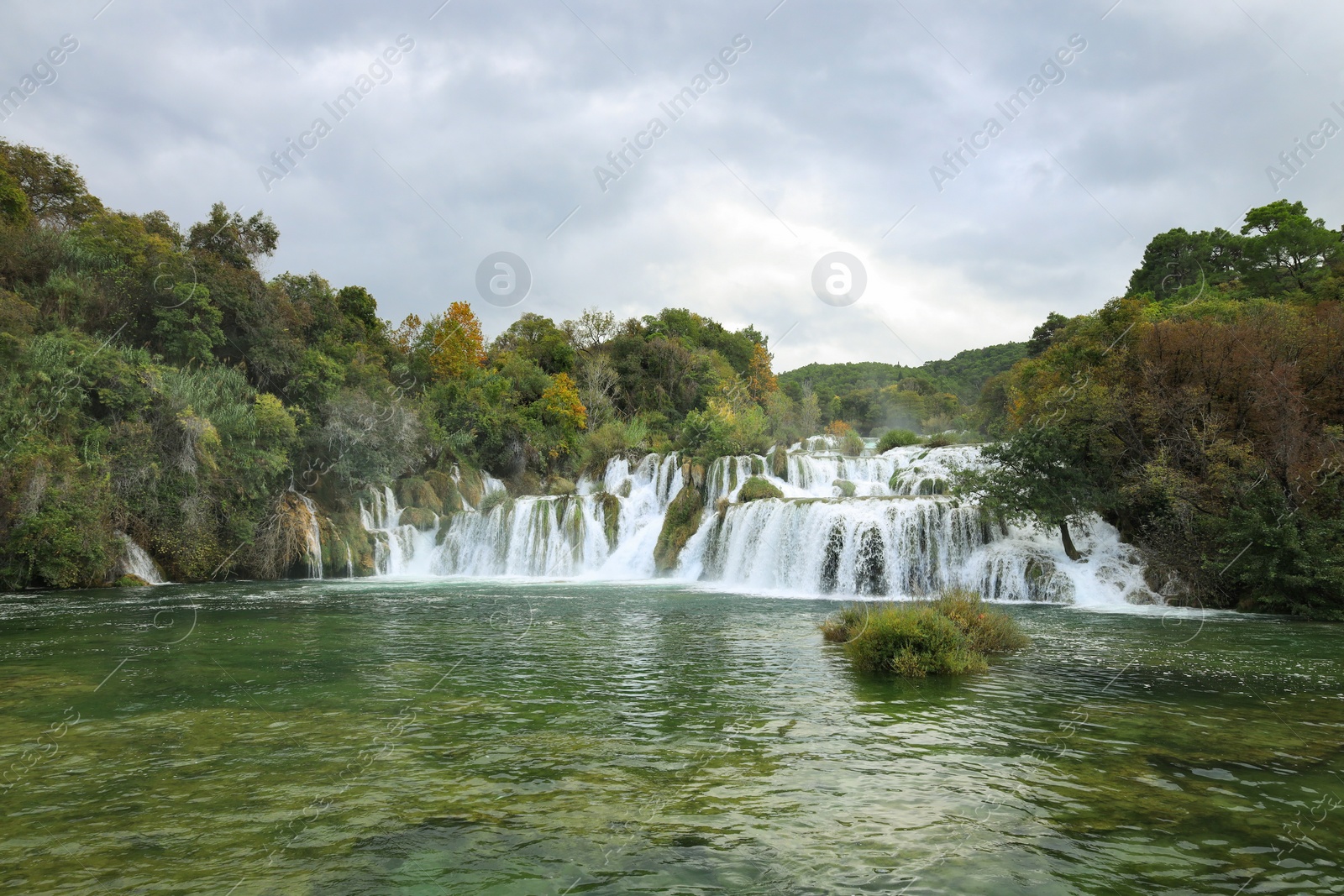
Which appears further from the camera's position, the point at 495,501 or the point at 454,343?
the point at 454,343

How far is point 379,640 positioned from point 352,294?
123 feet

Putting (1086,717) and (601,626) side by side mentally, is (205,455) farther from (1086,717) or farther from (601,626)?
(1086,717)

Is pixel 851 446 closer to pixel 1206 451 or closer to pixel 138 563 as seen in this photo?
pixel 1206 451

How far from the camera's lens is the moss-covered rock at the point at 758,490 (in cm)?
2911

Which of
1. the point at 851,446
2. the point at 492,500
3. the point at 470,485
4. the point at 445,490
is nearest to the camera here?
the point at 492,500

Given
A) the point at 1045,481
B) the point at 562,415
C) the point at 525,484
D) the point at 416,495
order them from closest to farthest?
the point at 1045,481, the point at 416,495, the point at 525,484, the point at 562,415

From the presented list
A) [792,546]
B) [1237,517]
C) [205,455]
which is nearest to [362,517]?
[205,455]

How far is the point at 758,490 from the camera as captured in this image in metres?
29.5

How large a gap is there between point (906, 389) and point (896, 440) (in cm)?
3162

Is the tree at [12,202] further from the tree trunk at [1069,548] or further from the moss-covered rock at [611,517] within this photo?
the tree trunk at [1069,548]

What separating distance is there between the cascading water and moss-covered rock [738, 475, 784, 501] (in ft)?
2.15

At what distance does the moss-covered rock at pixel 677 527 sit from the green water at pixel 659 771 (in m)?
16.9

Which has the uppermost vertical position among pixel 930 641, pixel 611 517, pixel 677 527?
pixel 611 517

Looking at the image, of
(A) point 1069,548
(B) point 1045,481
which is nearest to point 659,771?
(B) point 1045,481
